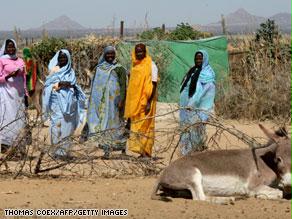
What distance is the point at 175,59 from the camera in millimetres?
19891

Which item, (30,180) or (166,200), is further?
(30,180)

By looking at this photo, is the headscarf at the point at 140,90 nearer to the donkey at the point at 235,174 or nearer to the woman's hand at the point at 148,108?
the woman's hand at the point at 148,108

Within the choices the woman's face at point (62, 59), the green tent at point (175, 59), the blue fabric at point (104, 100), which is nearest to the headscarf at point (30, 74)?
the green tent at point (175, 59)

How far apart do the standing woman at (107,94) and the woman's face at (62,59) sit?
0.60 m

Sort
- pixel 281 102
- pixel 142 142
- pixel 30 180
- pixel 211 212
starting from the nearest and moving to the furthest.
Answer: pixel 211 212
pixel 30 180
pixel 142 142
pixel 281 102

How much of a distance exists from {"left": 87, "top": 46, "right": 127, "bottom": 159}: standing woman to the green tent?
26.8 feet

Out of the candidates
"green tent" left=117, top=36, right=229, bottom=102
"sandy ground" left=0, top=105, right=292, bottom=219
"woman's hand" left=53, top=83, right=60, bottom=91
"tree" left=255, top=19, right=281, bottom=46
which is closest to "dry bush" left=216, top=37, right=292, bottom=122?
"green tent" left=117, top=36, right=229, bottom=102

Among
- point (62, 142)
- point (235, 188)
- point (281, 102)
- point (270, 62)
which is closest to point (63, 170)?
point (62, 142)

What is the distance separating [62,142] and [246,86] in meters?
8.11

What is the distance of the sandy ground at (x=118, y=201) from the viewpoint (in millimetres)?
6965

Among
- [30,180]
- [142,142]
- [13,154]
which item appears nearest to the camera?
[30,180]

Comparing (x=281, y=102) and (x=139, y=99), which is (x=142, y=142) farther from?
(x=281, y=102)

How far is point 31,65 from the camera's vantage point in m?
16.4

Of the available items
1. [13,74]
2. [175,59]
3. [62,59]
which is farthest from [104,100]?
[175,59]
